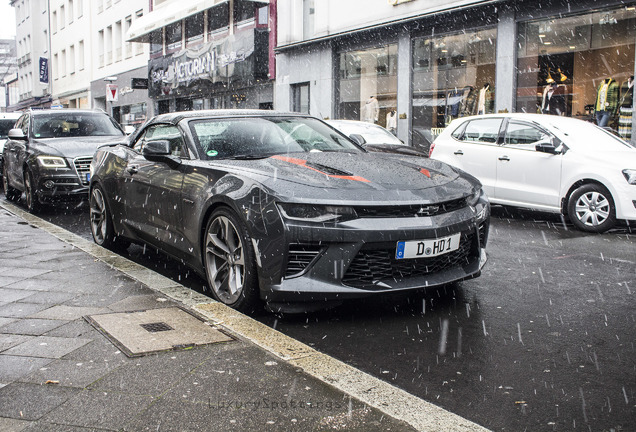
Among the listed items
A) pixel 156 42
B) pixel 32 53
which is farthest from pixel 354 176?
pixel 32 53

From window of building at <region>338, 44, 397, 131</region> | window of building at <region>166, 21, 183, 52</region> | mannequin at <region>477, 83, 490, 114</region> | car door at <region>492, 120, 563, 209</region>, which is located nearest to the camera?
car door at <region>492, 120, 563, 209</region>

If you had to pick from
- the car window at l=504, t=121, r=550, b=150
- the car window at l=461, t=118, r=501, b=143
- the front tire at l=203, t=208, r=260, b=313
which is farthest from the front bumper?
the car window at l=461, t=118, r=501, b=143

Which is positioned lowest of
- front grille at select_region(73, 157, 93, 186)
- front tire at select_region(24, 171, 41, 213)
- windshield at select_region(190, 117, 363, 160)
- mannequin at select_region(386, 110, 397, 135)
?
front tire at select_region(24, 171, 41, 213)

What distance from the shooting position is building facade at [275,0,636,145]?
1446cm

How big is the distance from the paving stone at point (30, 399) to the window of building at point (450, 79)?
582 inches

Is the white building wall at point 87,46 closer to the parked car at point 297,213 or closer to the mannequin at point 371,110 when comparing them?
the mannequin at point 371,110

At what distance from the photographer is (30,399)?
294cm

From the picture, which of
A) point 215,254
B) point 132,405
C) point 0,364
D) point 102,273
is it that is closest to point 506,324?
point 215,254

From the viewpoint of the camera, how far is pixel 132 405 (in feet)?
9.41

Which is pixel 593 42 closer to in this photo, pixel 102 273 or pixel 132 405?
pixel 102 273

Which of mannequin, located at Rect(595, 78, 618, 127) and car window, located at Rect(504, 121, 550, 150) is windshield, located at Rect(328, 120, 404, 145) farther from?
mannequin, located at Rect(595, 78, 618, 127)

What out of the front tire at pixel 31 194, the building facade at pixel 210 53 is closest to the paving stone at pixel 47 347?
the front tire at pixel 31 194

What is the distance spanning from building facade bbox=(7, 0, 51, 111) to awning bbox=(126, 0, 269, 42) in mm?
23664

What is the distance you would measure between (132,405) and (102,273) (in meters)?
2.99
